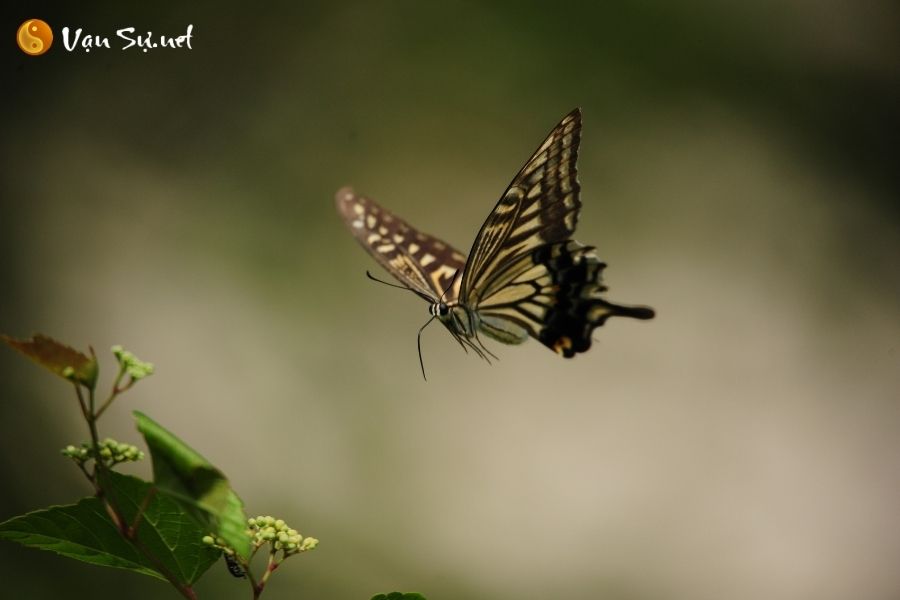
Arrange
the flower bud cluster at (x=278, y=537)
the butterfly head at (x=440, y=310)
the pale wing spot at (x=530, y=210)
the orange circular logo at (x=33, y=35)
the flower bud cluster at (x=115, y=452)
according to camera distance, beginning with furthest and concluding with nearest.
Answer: the orange circular logo at (x=33, y=35)
the butterfly head at (x=440, y=310)
the pale wing spot at (x=530, y=210)
the flower bud cluster at (x=278, y=537)
the flower bud cluster at (x=115, y=452)

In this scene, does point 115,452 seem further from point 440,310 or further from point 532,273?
point 532,273

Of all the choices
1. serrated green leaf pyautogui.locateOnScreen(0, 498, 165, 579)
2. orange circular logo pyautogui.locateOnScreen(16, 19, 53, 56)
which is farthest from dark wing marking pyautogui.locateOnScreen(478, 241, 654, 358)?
orange circular logo pyautogui.locateOnScreen(16, 19, 53, 56)

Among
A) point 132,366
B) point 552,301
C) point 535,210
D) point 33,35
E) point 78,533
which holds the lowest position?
point 78,533

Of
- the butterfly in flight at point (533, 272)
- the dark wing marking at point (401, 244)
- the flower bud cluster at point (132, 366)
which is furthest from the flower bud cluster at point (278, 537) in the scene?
the dark wing marking at point (401, 244)

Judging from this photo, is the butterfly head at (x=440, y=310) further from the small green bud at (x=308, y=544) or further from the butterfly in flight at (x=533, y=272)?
the small green bud at (x=308, y=544)

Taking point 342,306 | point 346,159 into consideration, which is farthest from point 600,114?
point 342,306

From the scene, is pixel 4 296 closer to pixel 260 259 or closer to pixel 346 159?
pixel 260 259

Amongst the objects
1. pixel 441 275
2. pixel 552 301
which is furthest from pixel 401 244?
pixel 552 301
